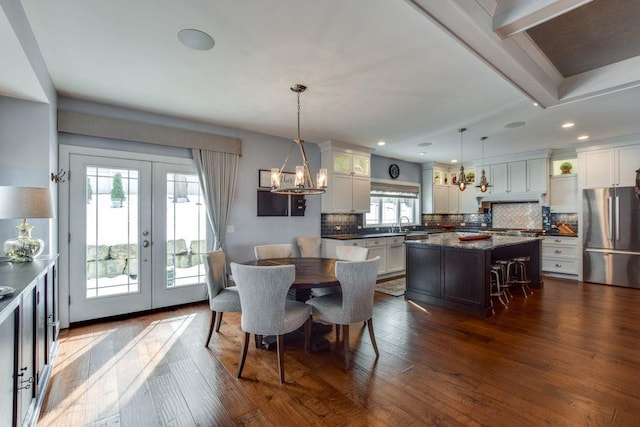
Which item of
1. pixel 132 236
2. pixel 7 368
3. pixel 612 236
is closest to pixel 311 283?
pixel 7 368

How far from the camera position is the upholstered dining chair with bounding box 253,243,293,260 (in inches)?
151

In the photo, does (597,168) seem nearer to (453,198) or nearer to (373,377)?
(453,198)

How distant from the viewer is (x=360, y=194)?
588 cm

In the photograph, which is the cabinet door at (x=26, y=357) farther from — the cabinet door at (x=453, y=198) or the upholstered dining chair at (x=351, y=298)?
the cabinet door at (x=453, y=198)

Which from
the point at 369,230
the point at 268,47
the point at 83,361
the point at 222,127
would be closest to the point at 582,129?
the point at 369,230

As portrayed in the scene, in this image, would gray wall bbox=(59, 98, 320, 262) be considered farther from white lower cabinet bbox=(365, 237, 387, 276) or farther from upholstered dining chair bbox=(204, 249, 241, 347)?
upholstered dining chair bbox=(204, 249, 241, 347)

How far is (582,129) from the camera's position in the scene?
15.5ft

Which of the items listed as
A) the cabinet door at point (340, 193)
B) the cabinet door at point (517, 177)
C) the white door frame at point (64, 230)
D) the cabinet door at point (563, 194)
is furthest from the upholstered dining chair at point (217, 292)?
the cabinet door at point (563, 194)

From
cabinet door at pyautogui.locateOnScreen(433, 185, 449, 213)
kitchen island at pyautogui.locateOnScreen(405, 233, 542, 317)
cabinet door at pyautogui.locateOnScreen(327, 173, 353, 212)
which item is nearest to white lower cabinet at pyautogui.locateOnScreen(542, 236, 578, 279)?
kitchen island at pyautogui.locateOnScreen(405, 233, 542, 317)

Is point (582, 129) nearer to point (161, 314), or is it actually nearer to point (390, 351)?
point (390, 351)

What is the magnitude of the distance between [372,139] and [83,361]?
15.6 ft

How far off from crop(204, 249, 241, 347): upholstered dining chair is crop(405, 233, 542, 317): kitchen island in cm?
274

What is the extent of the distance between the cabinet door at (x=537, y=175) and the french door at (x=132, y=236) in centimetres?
645

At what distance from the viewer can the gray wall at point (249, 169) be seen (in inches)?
148
